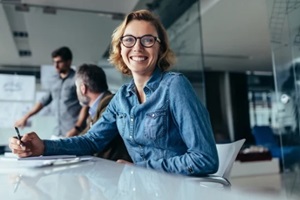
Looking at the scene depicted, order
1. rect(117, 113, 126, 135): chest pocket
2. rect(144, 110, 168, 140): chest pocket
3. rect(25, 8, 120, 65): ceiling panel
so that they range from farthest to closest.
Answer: rect(25, 8, 120, 65): ceiling panel → rect(117, 113, 126, 135): chest pocket → rect(144, 110, 168, 140): chest pocket

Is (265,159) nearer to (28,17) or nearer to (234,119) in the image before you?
(234,119)

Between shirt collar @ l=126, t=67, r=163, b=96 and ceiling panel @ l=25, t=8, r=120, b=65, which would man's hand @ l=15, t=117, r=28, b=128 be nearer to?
ceiling panel @ l=25, t=8, r=120, b=65

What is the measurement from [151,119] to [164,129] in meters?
0.06

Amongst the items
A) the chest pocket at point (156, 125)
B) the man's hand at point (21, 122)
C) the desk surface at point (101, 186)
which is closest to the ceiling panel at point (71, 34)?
the man's hand at point (21, 122)

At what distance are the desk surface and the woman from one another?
0.67 feet

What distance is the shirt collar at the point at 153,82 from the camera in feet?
3.40

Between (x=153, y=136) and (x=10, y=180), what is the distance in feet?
1.42

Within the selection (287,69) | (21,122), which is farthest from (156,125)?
(21,122)

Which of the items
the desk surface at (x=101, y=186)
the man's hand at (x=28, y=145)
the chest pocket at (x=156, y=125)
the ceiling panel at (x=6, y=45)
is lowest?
the desk surface at (x=101, y=186)

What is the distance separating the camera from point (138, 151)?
1038 mm

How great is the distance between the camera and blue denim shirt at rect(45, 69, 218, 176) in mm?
847

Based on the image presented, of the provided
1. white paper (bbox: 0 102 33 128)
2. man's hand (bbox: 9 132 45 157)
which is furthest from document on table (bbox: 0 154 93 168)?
white paper (bbox: 0 102 33 128)

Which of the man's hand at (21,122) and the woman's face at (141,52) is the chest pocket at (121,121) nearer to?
the woman's face at (141,52)

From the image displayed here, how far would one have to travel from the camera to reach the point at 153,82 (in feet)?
3.45
